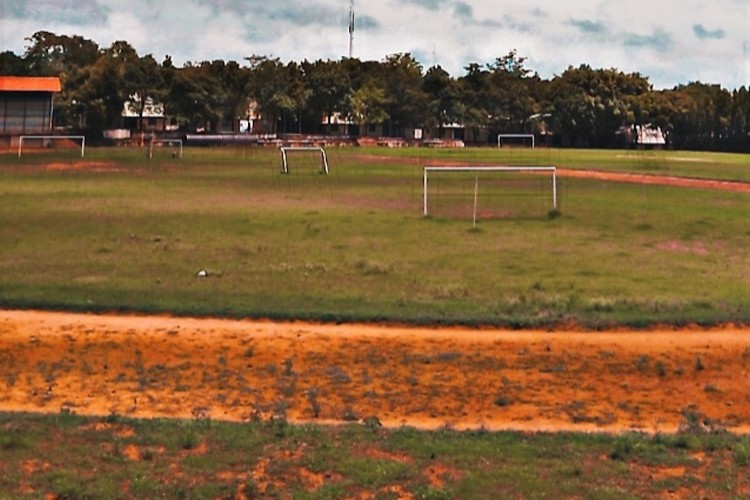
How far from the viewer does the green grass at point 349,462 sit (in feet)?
23.0

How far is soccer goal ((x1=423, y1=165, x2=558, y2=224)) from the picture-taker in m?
28.8

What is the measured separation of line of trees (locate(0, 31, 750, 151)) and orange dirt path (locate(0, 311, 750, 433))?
72154 millimetres

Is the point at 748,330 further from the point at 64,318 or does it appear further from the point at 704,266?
the point at 64,318

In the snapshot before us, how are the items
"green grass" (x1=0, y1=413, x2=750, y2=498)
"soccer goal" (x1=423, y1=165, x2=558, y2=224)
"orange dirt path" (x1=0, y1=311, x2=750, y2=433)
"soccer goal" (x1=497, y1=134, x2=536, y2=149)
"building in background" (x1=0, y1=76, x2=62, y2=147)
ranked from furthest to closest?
"soccer goal" (x1=497, y1=134, x2=536, y2=149) → "building in background" (x1=0, y1=76, x2=62, y2=147) → "soccer goal" (x1=423, y1=165, x2=558, y2=224) → "orange dirt path" (x1=0, y1=311, x2=750, y2=433) → "green grass" (x1=0, y1=413, x2=750, y2=498)

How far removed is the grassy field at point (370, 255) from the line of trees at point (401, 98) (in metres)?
48.9

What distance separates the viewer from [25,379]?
35.8ft

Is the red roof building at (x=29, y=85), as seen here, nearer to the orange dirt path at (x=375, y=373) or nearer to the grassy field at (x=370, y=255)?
the grassy field at (x=370, y=255)

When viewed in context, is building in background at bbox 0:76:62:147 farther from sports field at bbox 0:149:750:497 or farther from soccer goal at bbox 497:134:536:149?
sports field at bbox 0:149:750:497

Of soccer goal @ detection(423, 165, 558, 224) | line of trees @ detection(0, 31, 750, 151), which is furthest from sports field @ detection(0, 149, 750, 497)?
line of trees @ detection(0, 31, 750, 151)

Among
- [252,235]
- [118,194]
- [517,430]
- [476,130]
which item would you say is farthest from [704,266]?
[476,130]

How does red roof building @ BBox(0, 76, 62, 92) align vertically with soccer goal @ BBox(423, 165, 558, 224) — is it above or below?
above

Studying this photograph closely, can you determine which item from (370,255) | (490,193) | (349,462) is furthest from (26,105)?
(349,462)

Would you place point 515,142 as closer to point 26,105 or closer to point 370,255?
point 26,105

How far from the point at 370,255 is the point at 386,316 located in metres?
6.05
